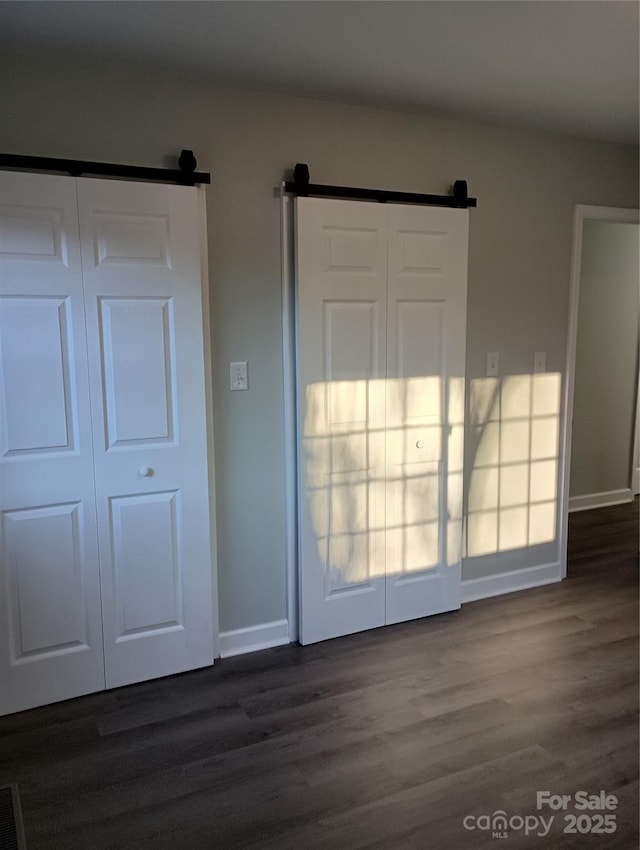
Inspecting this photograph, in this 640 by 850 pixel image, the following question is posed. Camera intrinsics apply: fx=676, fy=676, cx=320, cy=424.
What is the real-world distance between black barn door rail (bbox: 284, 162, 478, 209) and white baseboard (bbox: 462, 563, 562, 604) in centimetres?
191

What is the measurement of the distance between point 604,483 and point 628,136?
9.03ft

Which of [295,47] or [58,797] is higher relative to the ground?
[295,47]

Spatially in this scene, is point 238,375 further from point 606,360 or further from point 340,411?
point 606,360

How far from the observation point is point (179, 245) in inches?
102

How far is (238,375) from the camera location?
9.34ft

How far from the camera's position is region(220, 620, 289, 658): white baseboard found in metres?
2.97

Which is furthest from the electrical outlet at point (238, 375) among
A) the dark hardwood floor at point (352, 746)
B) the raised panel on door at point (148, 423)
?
the dark hardwood floor at point (352, 746)

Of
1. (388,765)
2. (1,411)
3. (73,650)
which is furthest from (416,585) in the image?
(1,411)

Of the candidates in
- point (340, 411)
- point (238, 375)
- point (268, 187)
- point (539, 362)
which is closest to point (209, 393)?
point (238, 375)

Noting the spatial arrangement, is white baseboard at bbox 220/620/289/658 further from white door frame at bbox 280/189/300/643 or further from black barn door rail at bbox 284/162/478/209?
black barn door rail at bbox 284/162/478/209

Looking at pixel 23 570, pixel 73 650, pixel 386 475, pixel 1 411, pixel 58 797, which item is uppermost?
pixel 1 411

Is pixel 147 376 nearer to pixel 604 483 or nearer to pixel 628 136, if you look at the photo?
pixel 628 136

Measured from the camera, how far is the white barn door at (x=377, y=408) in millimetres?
2912

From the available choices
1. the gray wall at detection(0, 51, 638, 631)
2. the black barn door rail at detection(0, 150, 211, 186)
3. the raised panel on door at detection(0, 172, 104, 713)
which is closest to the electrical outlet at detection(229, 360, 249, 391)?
the gray wall at detection(0, 51, 638, 631)
